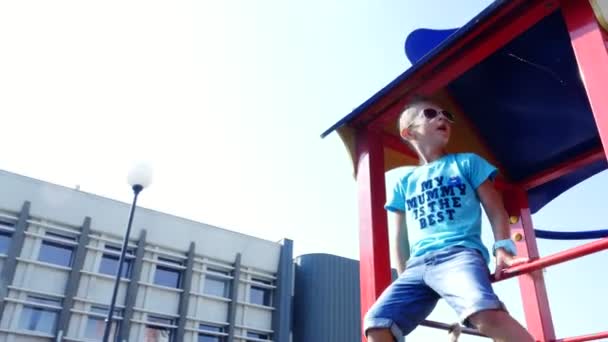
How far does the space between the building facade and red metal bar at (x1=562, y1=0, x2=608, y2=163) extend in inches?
710

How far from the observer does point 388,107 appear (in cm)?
282

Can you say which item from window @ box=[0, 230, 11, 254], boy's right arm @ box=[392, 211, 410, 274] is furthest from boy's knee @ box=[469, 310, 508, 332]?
window @ box=[0, 230, 11, 254]

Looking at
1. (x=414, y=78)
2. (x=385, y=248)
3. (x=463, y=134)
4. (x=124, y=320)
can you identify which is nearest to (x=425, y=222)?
(x=385, y=248)

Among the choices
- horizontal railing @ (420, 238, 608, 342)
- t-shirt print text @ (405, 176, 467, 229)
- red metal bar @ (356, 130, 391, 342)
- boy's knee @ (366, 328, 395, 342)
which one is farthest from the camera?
red metal bar @ (356, 130, 391, 342)

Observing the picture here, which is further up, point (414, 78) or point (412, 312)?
point (414, 78)

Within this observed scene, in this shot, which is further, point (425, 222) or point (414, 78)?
point (414, 78)

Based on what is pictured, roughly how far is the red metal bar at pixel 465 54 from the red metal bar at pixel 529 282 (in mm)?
1195

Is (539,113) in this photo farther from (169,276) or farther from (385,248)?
(169,276)

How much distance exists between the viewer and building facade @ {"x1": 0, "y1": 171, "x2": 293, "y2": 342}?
16.8 metres

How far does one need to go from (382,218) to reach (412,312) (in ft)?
2.69

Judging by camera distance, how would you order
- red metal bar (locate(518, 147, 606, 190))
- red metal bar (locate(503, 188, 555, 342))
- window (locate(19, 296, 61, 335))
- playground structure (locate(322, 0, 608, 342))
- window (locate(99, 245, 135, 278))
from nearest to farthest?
playground structure (locate(322, 0, 608, 342)), red metal bar (locate(503, 188, 555, 342)), red metal bar (locate(518, 147, 606, 190)), window (locate(19, 296, 61, 335)), window (locate(99, 245, 135, 278))

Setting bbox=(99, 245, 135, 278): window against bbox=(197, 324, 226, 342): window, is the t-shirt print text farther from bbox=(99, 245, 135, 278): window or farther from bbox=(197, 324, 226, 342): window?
bbox=(197, 324, 226, 342): window

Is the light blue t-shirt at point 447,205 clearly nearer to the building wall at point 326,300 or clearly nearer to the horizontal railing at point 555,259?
the horizontal railing at point 555,259

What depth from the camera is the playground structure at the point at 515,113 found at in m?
2.06
